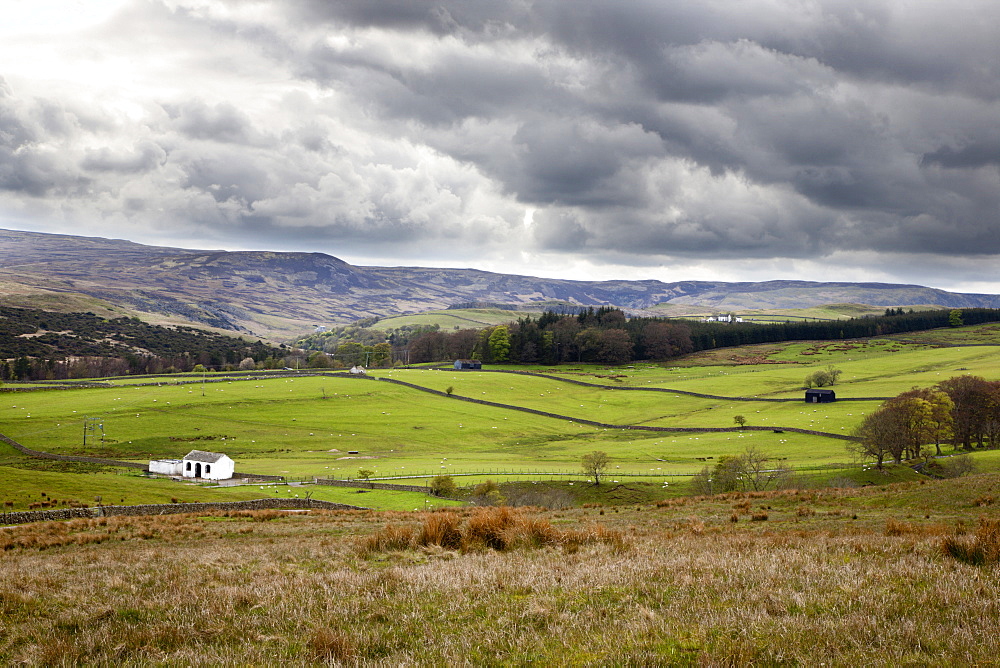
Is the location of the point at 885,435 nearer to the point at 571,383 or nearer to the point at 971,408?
the point at 971,408

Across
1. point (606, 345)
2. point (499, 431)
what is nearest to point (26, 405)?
point (499, 431)

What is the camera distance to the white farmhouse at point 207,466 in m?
65.8

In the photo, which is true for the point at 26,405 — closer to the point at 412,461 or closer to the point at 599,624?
the point at 412,461

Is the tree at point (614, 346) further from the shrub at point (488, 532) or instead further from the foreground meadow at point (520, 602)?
the shrub at point (488, 532)

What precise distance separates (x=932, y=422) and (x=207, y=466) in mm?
77928

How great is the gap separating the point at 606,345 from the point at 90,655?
176 metres

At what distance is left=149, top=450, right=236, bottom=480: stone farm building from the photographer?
2594 inches

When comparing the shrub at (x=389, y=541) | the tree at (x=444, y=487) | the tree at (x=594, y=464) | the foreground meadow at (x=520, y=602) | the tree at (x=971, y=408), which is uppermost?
the foreground meadow at (x=520, y=602)

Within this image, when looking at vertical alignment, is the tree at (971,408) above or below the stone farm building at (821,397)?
above

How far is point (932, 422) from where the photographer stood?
6397cm

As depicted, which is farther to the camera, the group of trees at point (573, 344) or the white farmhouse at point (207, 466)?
the group of trees at point (573, 344)

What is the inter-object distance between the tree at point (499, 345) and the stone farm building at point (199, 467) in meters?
114

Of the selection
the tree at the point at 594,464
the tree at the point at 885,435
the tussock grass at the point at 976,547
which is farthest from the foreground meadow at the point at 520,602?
the tree at the point at 885,435

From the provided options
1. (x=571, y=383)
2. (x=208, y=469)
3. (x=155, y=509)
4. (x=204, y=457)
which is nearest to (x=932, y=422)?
(x=155, y=509)
